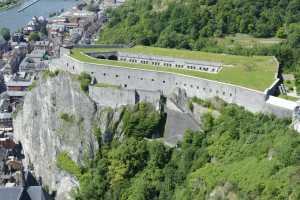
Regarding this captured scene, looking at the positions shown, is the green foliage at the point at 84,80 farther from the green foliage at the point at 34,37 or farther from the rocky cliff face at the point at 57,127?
the green foliage at the point at 34,37

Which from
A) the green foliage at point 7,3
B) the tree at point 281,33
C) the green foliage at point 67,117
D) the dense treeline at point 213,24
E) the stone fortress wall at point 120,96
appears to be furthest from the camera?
the green foliage at point 7,3

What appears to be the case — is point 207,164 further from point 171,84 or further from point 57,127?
point 57,127

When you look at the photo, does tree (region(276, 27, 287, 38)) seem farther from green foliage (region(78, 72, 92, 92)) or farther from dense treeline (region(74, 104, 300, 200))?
green foliage (region(78, 72, 92, 92))

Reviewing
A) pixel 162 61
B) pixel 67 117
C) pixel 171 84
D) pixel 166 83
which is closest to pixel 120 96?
pixel 166 83

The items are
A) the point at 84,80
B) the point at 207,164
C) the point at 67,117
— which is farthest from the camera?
the point at 67,117

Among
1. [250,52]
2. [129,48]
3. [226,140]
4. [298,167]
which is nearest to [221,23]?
[250,52]

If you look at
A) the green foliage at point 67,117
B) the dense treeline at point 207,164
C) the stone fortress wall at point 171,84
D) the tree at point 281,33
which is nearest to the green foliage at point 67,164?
the dense treeline at point 207,164
